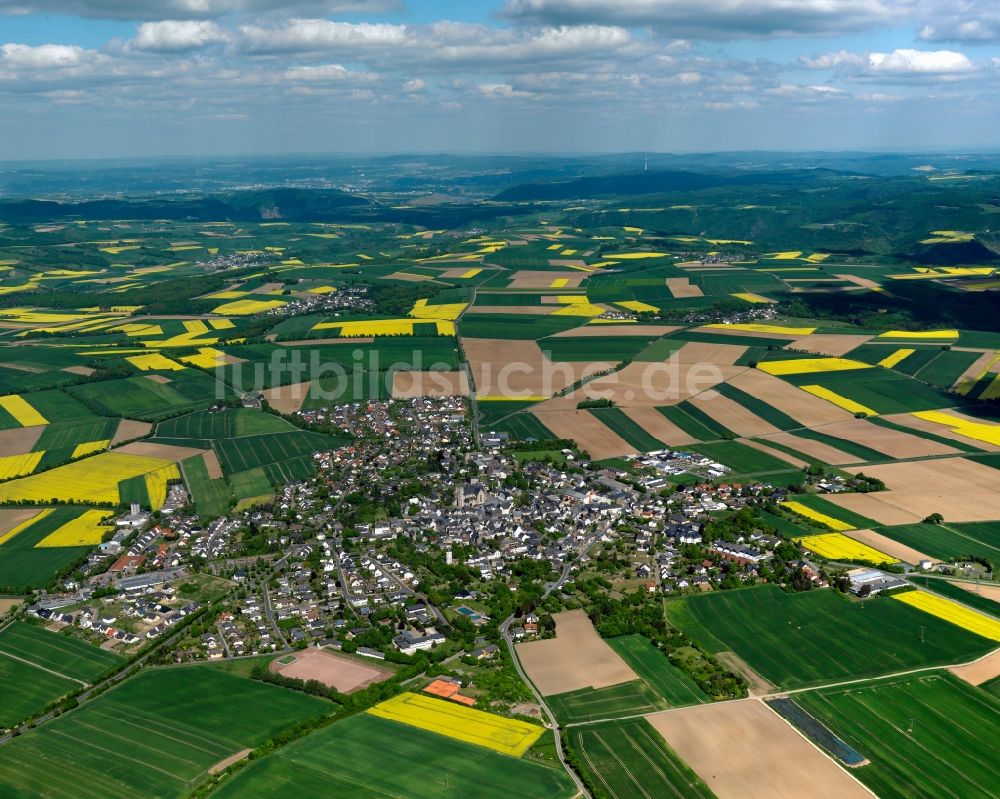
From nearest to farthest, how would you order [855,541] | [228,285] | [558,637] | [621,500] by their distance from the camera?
[558,637] → [855,541] → [621,500] → [228,285]

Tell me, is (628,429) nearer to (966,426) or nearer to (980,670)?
(966,426)

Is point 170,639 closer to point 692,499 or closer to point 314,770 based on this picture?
point 314,770

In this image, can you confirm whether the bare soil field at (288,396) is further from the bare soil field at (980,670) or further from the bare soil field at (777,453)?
the bare soil field at (980,670)

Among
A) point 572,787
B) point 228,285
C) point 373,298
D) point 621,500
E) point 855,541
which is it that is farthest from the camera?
point 228,285

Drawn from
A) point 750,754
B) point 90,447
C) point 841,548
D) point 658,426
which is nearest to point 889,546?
point 841,548

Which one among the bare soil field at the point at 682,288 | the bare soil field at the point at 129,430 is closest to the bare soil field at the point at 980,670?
the bare soil field at the point at 129,430

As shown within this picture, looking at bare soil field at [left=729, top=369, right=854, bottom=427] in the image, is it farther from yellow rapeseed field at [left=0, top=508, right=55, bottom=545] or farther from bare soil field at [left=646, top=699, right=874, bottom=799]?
yellow rapeseed field at [left=0, top=508, right=55, bottom=545]

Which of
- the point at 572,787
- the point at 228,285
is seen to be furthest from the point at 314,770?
the point at 228,285
